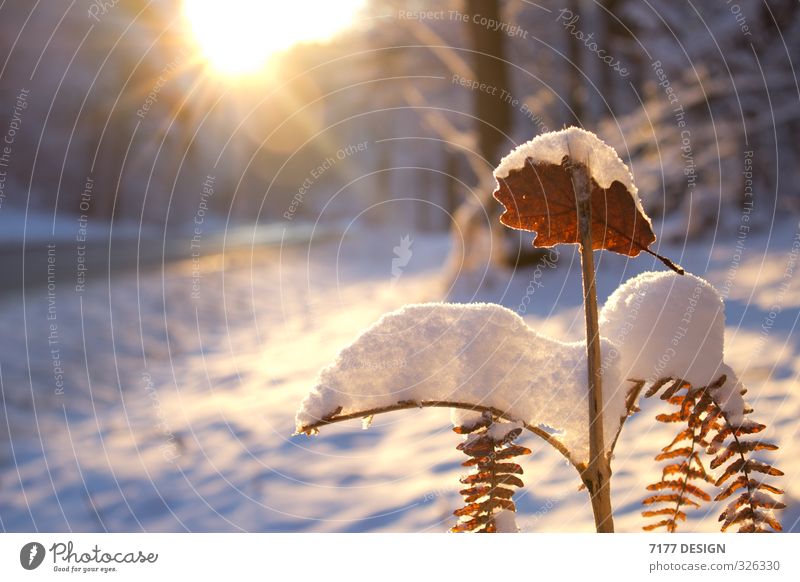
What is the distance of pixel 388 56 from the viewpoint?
39.1ft

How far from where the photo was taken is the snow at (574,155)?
24.4 inches

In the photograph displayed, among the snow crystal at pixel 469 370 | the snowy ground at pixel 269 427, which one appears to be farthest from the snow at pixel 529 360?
the snowy ground at pixel 269 427

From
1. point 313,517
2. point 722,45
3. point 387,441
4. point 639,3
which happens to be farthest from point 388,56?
point 313,517

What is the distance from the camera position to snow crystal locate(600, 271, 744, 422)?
0.67 m

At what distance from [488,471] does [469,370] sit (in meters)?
0.09

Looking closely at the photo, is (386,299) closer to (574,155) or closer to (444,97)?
(574,155)

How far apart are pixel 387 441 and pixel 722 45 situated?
15.6 feet

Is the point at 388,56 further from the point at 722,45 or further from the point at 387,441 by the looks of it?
the point at 387,441

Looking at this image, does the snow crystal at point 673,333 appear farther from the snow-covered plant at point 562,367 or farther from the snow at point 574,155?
the snow at point 574,155
